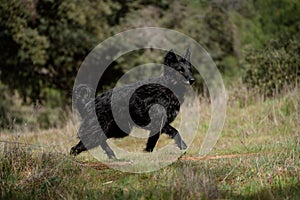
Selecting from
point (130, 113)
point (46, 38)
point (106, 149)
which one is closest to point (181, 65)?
point (130, 113)

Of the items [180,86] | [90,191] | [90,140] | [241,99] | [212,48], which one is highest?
[212,48]

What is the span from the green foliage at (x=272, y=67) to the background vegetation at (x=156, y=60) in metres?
0.05

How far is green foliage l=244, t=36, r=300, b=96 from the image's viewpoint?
1577cm

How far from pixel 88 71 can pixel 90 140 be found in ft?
56.2

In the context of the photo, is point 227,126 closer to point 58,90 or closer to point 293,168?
point 293,168

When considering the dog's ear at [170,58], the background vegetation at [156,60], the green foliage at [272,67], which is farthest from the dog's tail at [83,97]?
the green foliage at [272,67]

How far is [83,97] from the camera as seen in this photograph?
26.4 feet

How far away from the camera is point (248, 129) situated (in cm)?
1188

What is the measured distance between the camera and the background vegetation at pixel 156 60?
18.8ft

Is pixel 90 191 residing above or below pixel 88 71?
below

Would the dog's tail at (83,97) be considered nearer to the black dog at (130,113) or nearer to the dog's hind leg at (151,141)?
the black dog at (130,113)

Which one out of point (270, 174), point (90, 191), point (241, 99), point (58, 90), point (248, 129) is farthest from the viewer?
point (58, 90)

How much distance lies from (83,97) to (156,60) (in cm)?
1720

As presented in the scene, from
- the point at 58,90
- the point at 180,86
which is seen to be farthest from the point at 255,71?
the point at 58,90
